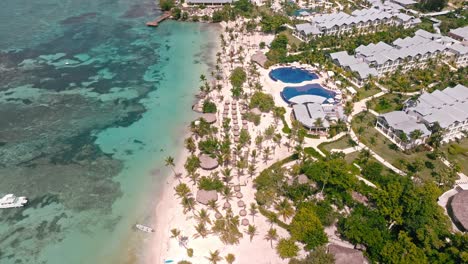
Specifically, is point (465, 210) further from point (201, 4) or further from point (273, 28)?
point (201, 4)

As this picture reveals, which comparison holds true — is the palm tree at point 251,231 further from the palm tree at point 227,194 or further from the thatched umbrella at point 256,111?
the thatched umbrella at point 256,111

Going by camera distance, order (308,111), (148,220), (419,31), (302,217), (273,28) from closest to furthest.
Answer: (302,217) < (148,220) < (308,111) < (419,31) < (273,28)

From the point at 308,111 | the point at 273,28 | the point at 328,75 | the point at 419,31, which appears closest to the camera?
the point at 308,111

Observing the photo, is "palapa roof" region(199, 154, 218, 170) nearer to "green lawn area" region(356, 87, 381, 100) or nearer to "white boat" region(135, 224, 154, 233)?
"white boat" region(135, 224, 154, 233)

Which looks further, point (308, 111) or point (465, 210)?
point (308, 111)

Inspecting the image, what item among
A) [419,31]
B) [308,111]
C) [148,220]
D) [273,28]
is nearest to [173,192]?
[148,220]

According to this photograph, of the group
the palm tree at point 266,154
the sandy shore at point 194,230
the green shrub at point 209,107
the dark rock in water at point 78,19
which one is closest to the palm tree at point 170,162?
the sandy shore at point 194,230

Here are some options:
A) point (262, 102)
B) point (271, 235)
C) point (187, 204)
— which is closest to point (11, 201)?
point (187, 204)
